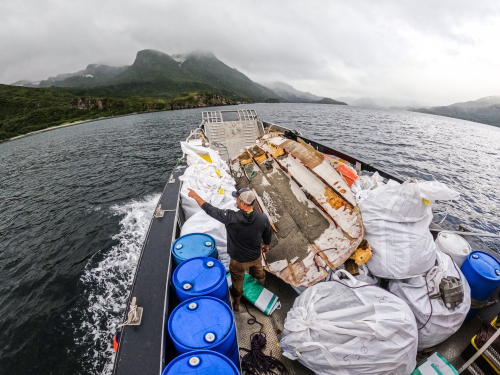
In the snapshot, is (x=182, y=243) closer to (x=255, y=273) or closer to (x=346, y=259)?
(x=255, y=273)

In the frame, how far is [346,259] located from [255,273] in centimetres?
139

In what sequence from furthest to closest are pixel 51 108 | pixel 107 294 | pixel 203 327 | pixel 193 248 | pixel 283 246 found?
pixel 51 108, pixel 107 294, pixel 283 246, pixel 193 248, pixel 203 327

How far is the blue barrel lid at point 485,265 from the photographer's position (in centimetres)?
278

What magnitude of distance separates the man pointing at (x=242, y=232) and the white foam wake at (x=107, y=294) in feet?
9.35

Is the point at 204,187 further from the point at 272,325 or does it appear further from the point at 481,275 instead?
the point at 481,275

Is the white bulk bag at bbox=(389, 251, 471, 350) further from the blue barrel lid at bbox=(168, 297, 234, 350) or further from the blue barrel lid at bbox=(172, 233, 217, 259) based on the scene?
the blue barrel lid at bbox=(172, 233, 217, 259)

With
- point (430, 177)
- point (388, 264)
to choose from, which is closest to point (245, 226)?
point (388, 264)

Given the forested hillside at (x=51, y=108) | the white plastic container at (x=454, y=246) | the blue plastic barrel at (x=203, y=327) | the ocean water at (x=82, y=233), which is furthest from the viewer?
the forested hillside at (x=51, y=108)

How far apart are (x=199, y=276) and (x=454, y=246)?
12.4 ft

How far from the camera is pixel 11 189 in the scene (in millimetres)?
12656

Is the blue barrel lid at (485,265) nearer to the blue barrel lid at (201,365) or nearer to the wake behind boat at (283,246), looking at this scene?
the wake behind boat at (283,246)

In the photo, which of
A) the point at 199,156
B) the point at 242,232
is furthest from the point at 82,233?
the point at 242,232

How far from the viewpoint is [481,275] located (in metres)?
2.75

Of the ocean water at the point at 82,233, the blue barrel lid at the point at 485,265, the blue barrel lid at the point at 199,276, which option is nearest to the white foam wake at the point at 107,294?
the ocean water at the point at 82,233
